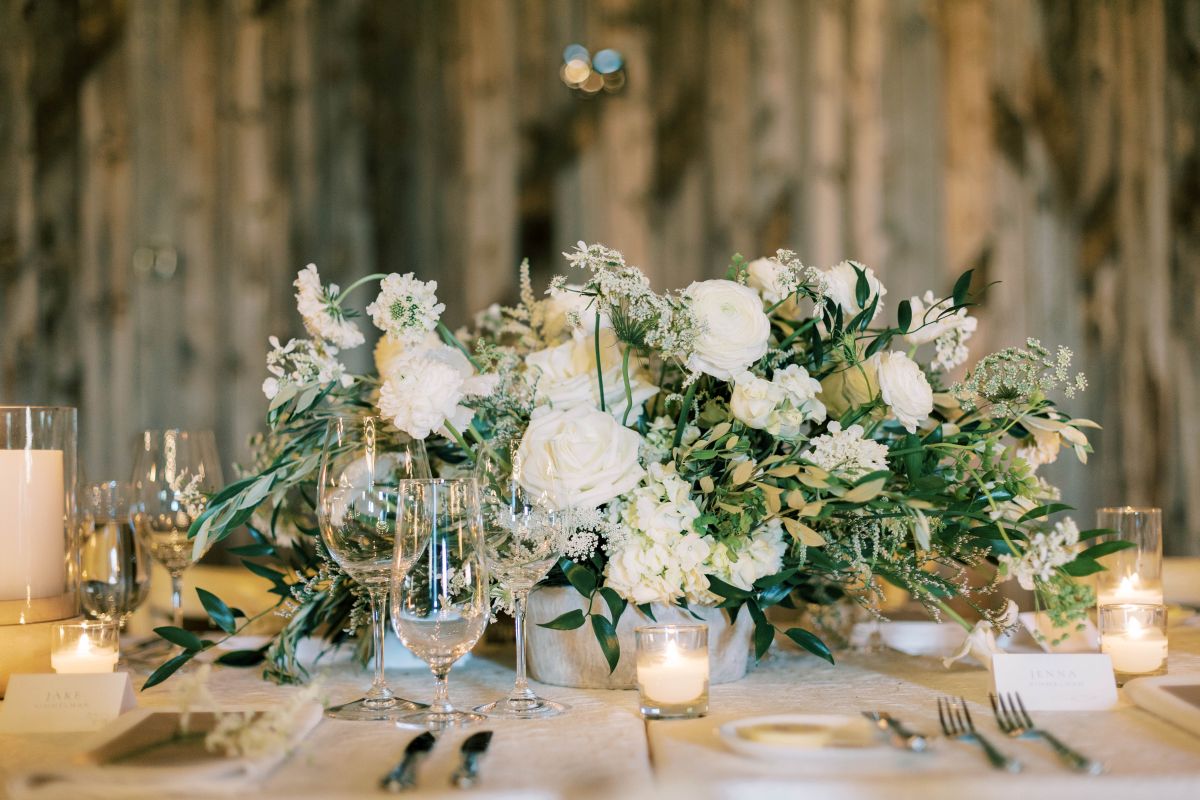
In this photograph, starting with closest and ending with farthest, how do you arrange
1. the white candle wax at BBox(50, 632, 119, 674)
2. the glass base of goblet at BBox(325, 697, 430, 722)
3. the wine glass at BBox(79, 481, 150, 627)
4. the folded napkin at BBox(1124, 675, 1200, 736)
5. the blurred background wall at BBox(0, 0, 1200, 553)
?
the folded napkin at BBox(1124, 675, 1200, 736) → the glass base of goblet at BBox(325, 697, 430, 722) → the white candle wax at BBox(50, 632, 119, 674) → the wine glass at BBox(79, 481, 150, 627) → the blurred background wall at BBox(0, 0, 1200, 553)

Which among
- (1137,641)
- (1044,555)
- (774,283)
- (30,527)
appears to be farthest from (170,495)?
(1137,641)

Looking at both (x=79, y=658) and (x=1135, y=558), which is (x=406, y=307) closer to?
(x=79, y=658)

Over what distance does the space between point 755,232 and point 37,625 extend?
225cm

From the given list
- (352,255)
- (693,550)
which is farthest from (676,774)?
(352,255)

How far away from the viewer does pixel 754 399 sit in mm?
1151

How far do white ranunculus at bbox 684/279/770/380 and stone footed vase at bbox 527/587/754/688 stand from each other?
27 cm

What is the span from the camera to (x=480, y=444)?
1260 mm

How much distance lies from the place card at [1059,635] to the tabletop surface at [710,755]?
0.34ft

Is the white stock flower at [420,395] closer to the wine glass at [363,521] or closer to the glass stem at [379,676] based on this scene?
the wine glass at [363,521]

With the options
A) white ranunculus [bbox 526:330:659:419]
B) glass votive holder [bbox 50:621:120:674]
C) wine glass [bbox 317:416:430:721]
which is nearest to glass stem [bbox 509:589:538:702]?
wine glass [bbox 317:416:430:721]

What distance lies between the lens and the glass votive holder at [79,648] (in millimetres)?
1150

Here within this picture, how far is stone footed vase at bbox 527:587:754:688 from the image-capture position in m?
1.21

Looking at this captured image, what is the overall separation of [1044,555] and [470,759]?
0.61 meters

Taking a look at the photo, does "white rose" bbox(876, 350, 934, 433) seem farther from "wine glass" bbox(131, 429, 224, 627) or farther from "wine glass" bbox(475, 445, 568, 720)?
"wine glass" bbox(131, 429, 224, 627)
